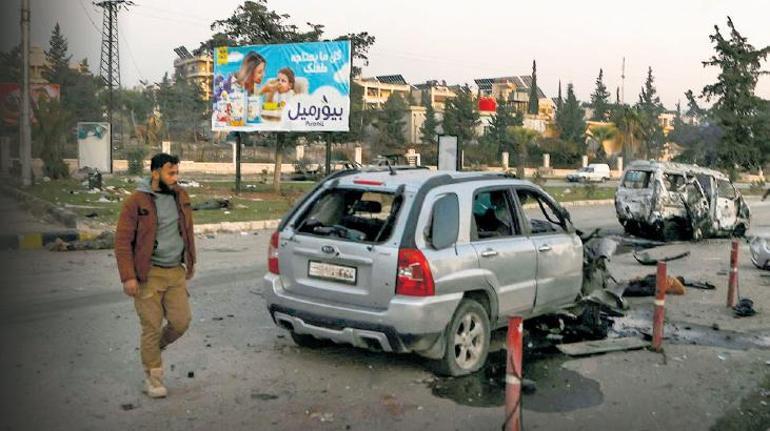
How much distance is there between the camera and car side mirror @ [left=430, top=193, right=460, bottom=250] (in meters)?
5.58

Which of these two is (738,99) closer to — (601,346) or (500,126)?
(601,346)

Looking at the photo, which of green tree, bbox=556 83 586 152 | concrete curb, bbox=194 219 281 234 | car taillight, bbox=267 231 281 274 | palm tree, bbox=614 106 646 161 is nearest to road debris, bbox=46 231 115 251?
concrete curb, bbox=194 219 281 234

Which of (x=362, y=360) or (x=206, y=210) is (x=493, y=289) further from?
(x=206, y=210)

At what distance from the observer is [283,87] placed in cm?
2562

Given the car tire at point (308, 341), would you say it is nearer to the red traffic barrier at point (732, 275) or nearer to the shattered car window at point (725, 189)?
the red traffic barrier at point (732, 275)

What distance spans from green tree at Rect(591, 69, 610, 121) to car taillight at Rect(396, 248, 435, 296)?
367ft

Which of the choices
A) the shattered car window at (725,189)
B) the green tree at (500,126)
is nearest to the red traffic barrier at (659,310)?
the shattered car window at (725,189)

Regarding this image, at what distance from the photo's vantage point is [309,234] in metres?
5.91

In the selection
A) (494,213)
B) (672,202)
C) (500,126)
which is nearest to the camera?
(494,213)

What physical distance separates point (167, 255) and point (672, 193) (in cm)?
1419

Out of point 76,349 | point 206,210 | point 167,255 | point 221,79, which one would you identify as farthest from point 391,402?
point 221,79

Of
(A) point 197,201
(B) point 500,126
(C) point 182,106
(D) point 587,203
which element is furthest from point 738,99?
(C) point 182,106

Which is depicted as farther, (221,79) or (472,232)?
(221,79)

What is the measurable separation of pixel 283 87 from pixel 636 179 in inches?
527
